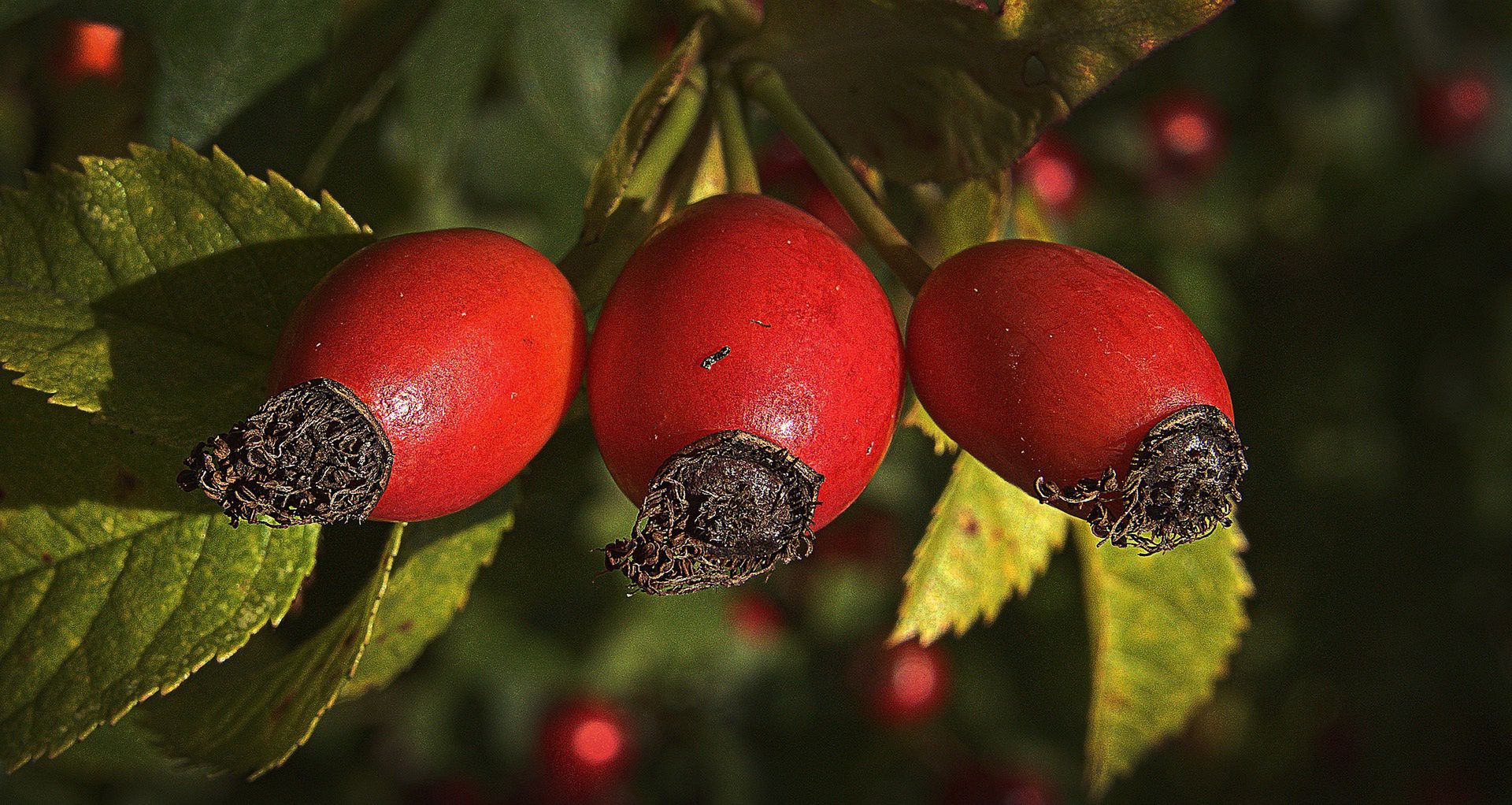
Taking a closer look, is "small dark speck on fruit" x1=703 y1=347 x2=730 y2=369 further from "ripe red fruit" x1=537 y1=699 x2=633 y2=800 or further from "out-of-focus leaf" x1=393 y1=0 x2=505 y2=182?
"ripe red fruit" x1=537 y1=699 x2=633 y2=800

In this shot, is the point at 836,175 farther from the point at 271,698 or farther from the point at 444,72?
the point at 271,698

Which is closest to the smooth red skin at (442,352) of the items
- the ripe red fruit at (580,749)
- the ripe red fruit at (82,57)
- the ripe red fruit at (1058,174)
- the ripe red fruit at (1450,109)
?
the ripe red fruit at (82,57)

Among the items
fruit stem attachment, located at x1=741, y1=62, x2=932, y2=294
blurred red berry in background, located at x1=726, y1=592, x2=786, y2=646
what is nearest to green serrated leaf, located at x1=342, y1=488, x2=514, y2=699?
fruit stem attachment, located at x1=741, y1=62, x2=932, y2=294

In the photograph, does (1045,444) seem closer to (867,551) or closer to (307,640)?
(307,640)

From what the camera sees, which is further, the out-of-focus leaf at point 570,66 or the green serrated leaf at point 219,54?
the out-of-focus leaf at point 570,66

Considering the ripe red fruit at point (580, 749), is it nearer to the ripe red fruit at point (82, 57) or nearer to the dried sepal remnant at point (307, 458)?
the ripe red fruit at point (82, 57)

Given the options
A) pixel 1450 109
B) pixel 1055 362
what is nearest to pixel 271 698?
pixel 1055 362
